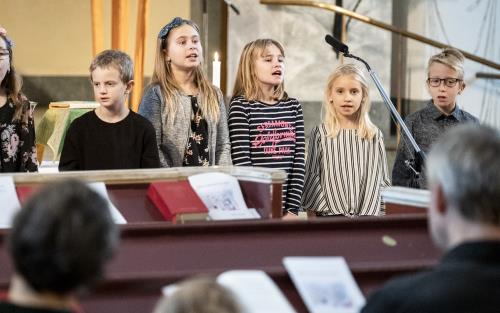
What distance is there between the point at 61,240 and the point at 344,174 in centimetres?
→ 300

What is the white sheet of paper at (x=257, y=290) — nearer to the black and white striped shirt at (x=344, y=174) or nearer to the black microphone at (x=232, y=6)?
the black and white striped shirt at (x=344, y=174)

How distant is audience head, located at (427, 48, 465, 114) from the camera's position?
460cm

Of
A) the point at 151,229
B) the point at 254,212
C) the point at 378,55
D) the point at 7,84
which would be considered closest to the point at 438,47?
the point at 378,55

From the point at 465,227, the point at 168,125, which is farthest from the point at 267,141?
the point at 465,227

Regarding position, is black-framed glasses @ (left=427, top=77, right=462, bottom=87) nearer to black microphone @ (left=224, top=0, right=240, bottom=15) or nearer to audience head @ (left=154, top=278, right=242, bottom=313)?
black microphone @ (left=224, top=0, right=240, bottom=15)

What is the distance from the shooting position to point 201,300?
59.1 inches

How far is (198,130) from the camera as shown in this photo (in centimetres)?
425

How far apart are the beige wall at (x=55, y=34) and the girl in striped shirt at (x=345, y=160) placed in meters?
2.91

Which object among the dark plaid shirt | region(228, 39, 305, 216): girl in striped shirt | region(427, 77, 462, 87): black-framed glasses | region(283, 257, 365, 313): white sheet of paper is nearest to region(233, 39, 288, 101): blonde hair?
region(228, 39, 305, 216): girl in striped shirt

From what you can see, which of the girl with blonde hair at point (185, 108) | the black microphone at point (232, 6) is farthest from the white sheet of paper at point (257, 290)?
the black microphone at point (232, 6)

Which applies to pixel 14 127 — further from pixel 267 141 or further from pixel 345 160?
pixel 345 160

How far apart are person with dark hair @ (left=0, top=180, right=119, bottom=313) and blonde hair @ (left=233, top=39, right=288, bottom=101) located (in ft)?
9.61

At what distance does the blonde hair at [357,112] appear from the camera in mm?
4449

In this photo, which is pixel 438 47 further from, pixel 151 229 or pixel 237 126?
pixel 151 229
